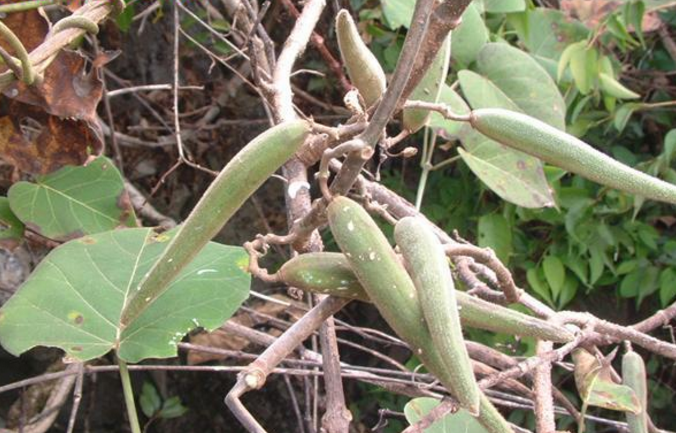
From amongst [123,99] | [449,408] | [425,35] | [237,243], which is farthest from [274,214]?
[425,35]

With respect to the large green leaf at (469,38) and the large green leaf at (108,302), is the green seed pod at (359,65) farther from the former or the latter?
the large green leaf at (469,38)

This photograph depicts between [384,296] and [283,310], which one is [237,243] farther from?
[384,296]

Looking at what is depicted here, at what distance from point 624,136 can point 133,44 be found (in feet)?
4.17

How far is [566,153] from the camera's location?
54cm

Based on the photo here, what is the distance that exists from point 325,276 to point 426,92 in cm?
19

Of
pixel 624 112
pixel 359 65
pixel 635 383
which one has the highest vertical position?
pixel 359 65

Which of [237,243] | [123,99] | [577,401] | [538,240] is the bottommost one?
[577,401]

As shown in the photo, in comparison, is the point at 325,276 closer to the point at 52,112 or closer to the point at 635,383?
the point at 635,383

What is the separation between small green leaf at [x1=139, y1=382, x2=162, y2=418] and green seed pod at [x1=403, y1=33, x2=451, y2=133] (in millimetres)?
1451

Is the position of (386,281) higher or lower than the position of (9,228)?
higher

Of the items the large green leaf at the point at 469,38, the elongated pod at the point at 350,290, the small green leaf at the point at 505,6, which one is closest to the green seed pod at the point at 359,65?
the elongated pod at the point at 350,290

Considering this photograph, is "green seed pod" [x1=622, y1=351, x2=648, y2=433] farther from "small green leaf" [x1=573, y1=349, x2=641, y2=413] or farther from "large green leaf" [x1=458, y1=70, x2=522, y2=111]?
"large green leaf" [x1=458, y1=70, x2=522, y2=111]

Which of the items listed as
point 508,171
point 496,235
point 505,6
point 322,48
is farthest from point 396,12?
point 496,235

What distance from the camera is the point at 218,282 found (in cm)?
88
